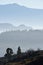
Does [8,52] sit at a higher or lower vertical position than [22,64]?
higher

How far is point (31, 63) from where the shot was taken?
122875mm

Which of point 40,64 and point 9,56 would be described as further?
point 9,56

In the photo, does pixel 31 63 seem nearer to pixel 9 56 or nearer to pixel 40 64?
pixel 40 64

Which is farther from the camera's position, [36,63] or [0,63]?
[0,63]

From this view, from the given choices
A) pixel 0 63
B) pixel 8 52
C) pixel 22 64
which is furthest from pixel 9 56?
pixel 22 64

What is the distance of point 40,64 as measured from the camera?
11900cm

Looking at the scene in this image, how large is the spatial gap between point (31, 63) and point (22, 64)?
5.37 meters

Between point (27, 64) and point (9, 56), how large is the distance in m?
69.1

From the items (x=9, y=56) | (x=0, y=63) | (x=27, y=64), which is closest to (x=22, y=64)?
(x=27, y=64)

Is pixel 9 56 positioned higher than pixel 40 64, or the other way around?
pixel 9 56

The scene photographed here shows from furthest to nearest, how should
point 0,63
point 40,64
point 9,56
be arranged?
1. point 9,56
2. point 0,63
3. point 40,64

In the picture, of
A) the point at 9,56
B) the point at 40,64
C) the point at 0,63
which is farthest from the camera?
the point at 9,56

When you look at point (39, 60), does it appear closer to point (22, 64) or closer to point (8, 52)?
point (22, 64)

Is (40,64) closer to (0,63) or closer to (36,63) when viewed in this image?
(36,63)
